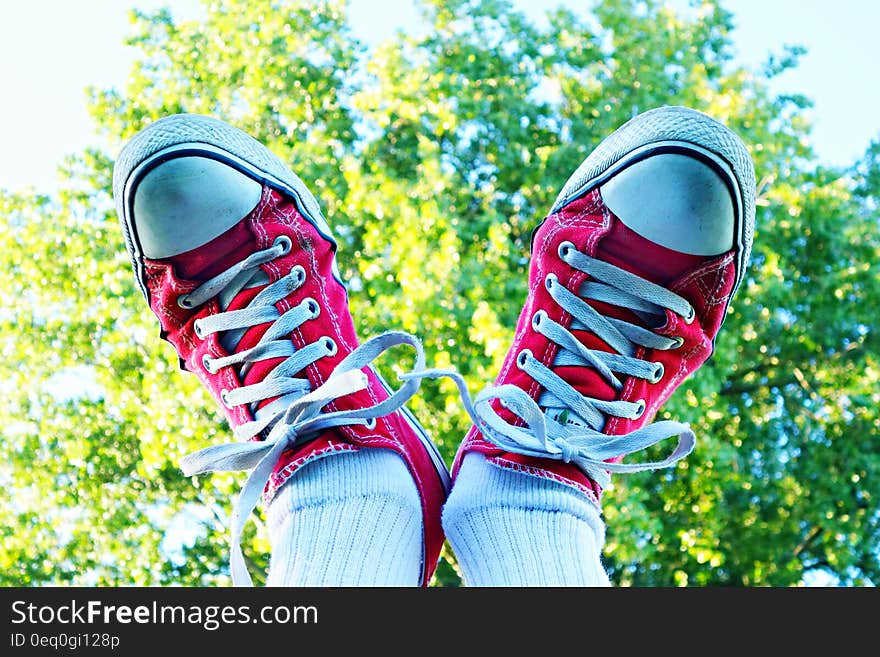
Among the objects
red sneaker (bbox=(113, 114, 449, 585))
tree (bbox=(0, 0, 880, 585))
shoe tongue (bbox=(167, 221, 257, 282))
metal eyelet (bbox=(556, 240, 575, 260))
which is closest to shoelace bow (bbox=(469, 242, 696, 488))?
metal eyelet (bbox=(556, 240, 575, 260))

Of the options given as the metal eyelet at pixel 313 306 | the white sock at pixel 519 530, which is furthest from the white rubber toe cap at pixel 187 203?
the white sock at pixel 519 530

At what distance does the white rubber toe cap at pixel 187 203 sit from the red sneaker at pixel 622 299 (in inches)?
18.4

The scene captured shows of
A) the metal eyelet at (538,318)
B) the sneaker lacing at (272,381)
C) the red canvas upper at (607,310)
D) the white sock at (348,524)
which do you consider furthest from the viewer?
the metal eyelet at (538,318)

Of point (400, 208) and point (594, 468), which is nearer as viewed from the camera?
point (594, 468)

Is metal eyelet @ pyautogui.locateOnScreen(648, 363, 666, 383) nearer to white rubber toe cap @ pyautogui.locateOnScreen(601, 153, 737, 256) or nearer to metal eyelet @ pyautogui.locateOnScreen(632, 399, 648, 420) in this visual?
metal eyelet @ pyautogui.locateOnScreen(632, 399, 648, 420)

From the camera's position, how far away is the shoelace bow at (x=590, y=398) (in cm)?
147

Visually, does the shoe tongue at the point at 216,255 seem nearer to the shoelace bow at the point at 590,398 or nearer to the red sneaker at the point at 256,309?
the red sneaker at the point at 256,309

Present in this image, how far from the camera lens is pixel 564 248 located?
63.4 inches

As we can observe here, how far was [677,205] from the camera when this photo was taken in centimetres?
147

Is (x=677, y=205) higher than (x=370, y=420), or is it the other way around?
(x=677, y=205)

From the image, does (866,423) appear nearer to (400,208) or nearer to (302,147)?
(400,208)
